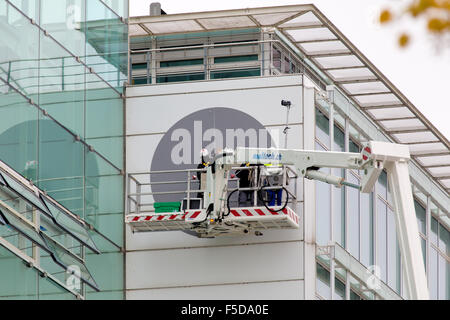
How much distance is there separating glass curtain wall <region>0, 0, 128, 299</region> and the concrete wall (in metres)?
0.48

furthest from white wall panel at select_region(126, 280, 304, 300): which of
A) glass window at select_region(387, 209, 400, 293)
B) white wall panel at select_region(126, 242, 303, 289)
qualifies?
glass window at select_region(387, 209, 400, 293)

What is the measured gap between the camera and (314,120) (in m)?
22.4

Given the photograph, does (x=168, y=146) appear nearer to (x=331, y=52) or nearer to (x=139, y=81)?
(x=139, y=81)

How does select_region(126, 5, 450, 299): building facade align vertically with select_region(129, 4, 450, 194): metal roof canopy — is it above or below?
below

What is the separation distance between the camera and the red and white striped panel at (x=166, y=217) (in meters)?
20.7

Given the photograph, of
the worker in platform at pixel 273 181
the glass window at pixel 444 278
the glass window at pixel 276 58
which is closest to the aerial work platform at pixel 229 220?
the worker in platform at pixel 273 181

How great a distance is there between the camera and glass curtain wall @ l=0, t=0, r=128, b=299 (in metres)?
18.0

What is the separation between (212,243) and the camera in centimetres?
2194

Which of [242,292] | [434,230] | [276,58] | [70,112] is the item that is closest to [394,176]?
[242,292]

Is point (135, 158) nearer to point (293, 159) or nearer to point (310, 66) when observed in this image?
point (293, 159)

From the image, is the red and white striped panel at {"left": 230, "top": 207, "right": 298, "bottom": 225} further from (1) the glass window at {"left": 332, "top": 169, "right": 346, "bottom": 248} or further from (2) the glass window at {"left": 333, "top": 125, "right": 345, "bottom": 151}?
(2) the glass window at {"left": 333, "top": 125, "right": 345, "bottom": 151}

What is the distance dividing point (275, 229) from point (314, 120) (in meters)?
2.88

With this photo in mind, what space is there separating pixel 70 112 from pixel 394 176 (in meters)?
8.09
